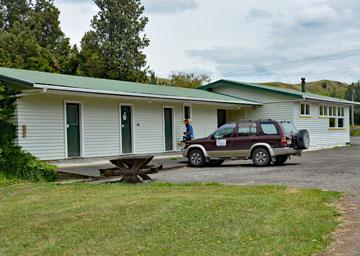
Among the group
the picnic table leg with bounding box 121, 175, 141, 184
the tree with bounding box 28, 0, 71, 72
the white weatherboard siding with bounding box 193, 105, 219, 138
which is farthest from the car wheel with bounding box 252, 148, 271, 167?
the tree with bounding box 28, 0, 71, 72

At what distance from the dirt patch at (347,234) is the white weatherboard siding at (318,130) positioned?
19.1 metres

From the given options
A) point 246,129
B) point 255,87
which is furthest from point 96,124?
point 255,87

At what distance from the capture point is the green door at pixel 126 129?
1977 centimetres

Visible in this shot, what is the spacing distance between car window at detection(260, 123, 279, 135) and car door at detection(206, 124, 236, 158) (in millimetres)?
1101

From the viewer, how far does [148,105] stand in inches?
827

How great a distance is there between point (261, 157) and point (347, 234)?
10206 millimetres

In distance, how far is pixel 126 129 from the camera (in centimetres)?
1995

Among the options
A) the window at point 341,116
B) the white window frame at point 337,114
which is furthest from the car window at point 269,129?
the window at point 341,116

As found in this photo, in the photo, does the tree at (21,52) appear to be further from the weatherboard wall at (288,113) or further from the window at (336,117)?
the window at (336,117)

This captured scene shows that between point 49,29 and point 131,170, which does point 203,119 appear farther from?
point 49,29

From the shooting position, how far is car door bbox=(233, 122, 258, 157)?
1691 centimetres

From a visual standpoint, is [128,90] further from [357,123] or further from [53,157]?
[357,123]

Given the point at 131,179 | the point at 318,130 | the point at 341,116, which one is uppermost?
the point at 341,116

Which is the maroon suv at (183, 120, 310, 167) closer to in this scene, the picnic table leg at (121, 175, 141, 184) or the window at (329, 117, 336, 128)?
the picnic table leg at (121, 175, 141, 184)
